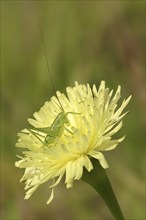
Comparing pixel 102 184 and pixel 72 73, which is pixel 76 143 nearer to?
pixel 102 184

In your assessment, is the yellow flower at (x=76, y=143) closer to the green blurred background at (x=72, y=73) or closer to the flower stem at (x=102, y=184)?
the flower stem at (x=102, y=184)

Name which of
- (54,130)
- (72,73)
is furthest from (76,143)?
(72,73)

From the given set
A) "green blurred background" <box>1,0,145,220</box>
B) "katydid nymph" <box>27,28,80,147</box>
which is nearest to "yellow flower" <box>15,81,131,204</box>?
"katydid nymph" <box>27,28,80,147</box>

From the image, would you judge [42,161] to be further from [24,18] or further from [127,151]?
[24,18]

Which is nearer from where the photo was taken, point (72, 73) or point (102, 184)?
point (102, 184)

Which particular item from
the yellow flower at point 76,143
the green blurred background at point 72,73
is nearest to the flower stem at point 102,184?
the yellow flower at point 76,143

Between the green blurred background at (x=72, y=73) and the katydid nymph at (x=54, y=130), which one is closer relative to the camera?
the katydid nymph at (x=54, y=130)

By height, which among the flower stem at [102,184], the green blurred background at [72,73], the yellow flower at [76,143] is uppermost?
the green blurred background at [72,73]

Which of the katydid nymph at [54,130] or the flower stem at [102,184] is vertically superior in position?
the katydid nymph at [54,130]
